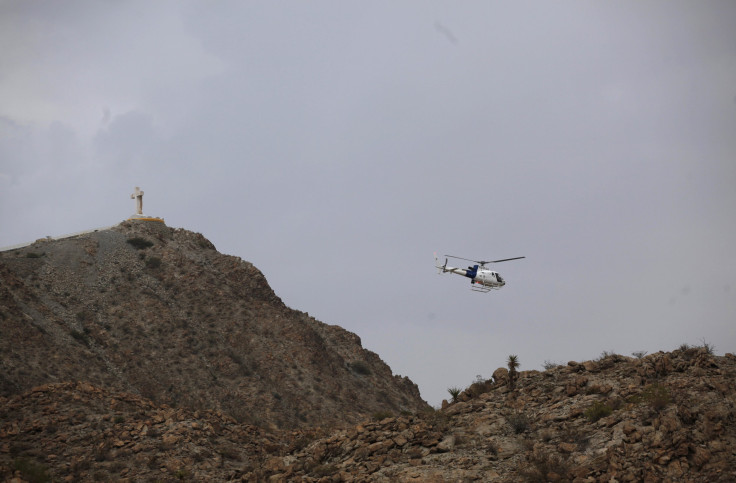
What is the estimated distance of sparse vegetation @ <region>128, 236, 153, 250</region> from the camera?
71.3m

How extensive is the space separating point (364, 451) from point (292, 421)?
2778cm

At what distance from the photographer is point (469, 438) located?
26.7 metres

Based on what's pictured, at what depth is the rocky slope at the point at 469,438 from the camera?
22312mm

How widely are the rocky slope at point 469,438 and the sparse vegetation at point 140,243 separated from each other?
35.0m

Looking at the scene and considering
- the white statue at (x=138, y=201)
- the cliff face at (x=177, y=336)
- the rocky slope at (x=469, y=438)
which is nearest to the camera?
the rocky slope at (x=469, y=438)

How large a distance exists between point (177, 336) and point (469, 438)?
1532 inches

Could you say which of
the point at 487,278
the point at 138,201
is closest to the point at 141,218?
the point at 138,201

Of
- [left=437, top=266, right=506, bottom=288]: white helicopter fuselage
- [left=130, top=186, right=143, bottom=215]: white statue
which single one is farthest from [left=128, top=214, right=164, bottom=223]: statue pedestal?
[left=437, top=266, right=506, bottom=288]: white helicopter fuselage

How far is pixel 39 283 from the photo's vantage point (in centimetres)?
6119

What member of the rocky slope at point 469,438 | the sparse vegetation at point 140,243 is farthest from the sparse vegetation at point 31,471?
the sparse vegetation at point 140,243

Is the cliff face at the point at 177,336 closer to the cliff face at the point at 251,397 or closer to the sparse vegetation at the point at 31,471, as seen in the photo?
the cliff face at the point at 251,397

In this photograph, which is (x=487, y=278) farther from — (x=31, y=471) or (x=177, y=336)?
(x=31, y=471)

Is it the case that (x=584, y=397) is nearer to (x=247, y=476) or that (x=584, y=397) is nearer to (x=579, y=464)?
(x=579, y=464)

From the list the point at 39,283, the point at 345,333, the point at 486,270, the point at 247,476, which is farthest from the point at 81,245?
the point at 247,476
